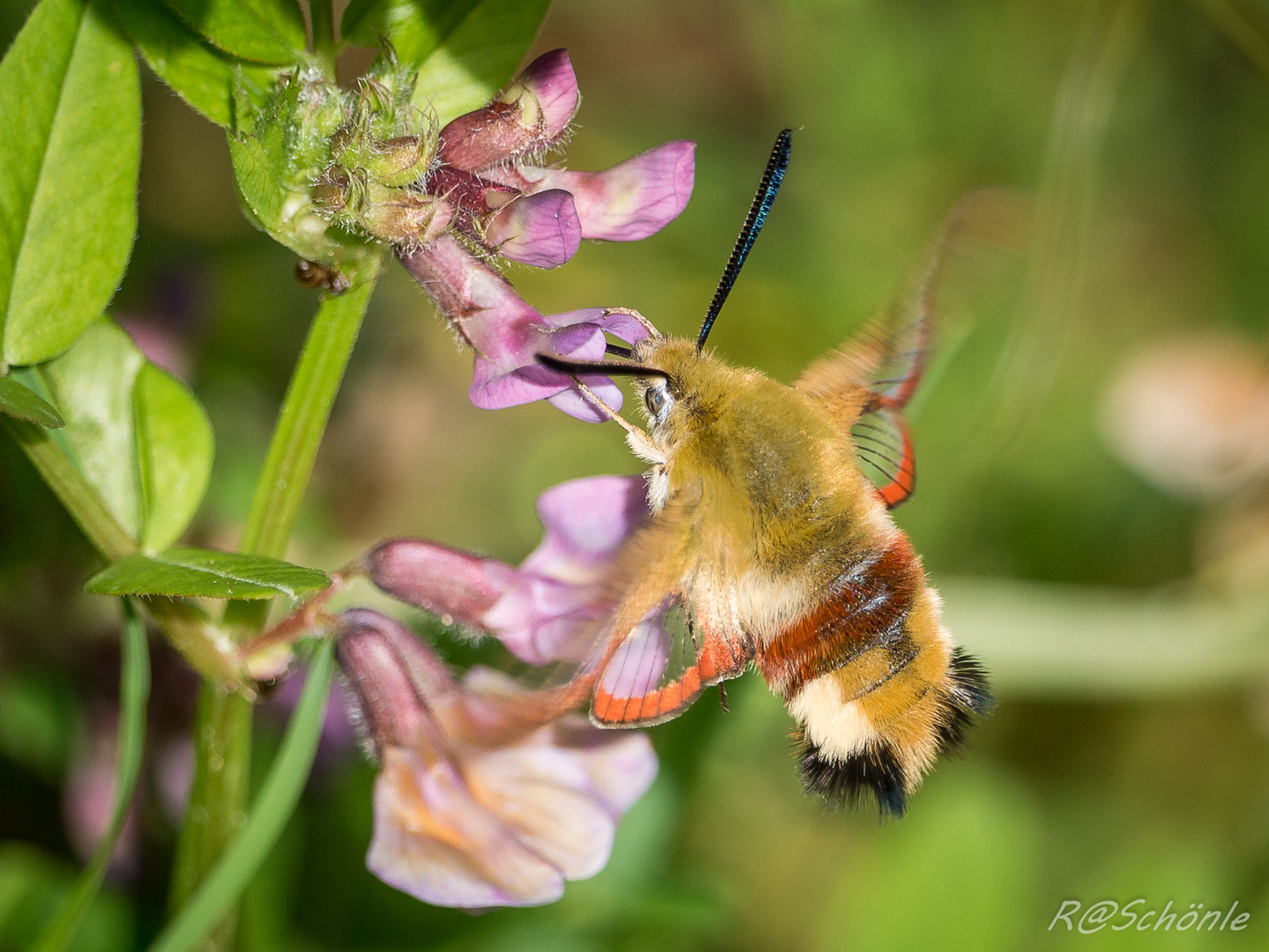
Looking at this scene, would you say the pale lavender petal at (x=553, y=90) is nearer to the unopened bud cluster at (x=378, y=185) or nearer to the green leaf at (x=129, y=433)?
the unopened bud cluster at (x=378, y=185)

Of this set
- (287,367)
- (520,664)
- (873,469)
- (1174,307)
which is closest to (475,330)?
(520,664)

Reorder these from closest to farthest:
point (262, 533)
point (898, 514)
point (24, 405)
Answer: point (24, 405), point (262, 533), point (898, 514)

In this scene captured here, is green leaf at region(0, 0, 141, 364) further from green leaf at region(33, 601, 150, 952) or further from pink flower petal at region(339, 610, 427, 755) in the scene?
pink flower petal at region(339, 610, 427, 755)

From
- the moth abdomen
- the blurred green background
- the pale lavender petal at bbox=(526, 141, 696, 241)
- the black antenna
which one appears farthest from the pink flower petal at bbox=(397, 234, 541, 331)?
the blurred green background

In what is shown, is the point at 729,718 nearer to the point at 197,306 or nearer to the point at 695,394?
the point at 695,394

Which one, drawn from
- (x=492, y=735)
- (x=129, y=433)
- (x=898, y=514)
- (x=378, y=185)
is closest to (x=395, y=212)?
(x=378, y=185)

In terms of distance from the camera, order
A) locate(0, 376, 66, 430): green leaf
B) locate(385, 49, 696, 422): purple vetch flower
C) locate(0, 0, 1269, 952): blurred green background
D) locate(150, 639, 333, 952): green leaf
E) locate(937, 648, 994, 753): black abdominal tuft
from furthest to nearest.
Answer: locate(0, 0, 1269, 952): blurred green background < locate(937, 648, 994, 753): black abdominal tuft < locate(150, 639, 333, 952): green leaf < locate(385, 49, 696, 422): purple vetch flower < locate(0, 376, 66, 430): green leaf

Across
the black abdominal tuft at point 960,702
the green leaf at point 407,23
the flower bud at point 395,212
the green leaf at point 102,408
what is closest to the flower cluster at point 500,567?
the flower bud at point 395,212

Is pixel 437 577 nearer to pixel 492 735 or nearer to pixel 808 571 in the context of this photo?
pixel 492 735
